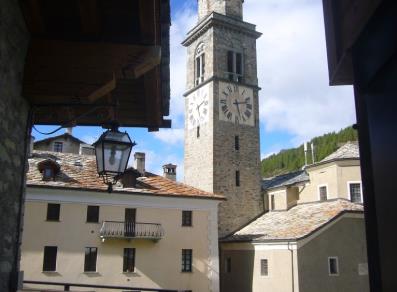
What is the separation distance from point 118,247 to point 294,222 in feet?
33.3

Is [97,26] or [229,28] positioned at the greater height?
[229,28]

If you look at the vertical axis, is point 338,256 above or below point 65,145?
below

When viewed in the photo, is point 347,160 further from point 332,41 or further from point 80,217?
point 332,41

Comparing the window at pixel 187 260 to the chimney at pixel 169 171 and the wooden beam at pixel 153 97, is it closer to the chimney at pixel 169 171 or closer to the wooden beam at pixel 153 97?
the chimney at pixel 169 171

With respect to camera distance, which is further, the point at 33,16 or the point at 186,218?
the point at 186,218

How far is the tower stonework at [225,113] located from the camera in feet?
107

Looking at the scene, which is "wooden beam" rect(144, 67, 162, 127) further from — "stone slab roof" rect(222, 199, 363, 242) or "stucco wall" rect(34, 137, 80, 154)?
"stucco wall" rect(34, 137, 80, 154)

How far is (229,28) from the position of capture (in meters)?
36.7

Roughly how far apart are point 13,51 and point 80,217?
2064 cm

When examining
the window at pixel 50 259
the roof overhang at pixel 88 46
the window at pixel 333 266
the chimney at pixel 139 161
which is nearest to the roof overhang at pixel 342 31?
the roof overhang at pixel 88 46

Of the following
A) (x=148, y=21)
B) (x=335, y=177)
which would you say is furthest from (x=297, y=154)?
(x=148, y=21)

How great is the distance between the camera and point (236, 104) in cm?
3500

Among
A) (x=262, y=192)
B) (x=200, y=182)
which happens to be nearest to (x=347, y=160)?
(x=262, y=192)

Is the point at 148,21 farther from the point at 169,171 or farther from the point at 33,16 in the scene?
the point at 169,171
